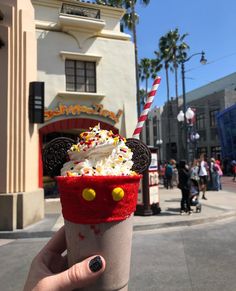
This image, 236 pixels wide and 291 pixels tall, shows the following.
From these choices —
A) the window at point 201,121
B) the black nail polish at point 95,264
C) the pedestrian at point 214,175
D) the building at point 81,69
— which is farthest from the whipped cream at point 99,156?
the window at point 201,121

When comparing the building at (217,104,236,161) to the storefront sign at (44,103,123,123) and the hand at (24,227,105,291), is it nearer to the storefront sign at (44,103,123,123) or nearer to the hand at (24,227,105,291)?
the storefront sign at (44,103,123,123)

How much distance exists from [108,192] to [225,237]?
21.1ft

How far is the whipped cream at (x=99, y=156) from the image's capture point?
212 centimetres

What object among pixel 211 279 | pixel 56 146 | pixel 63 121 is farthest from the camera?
pixel 63 121

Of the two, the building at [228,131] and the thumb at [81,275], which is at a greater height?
the building at [228,131]

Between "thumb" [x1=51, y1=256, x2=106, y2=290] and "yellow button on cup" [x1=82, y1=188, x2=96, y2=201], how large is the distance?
0.33 m

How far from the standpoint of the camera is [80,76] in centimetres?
1436

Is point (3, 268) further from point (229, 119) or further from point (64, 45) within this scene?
point (229, 119)

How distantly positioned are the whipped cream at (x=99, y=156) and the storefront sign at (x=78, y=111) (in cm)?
1153

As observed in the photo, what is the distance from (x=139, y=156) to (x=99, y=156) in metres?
0.37

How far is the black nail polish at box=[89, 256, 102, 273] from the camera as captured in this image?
1844 millimetres

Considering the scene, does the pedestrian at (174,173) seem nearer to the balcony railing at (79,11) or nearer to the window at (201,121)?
the balcony railing at (79,11)

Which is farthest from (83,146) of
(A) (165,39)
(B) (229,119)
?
(A) (165,39)

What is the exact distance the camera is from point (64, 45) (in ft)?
46.1
